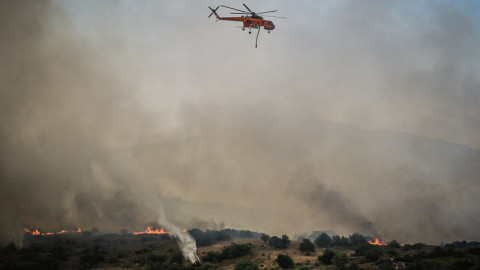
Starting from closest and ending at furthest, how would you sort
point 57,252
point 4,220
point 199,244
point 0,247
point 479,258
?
point 479,258 → point 0,247 → point 57,252 → point 4,220 → point 199,244

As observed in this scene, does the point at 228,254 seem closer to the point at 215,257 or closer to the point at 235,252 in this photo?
the point at 235,252

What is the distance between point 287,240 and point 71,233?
8491cm

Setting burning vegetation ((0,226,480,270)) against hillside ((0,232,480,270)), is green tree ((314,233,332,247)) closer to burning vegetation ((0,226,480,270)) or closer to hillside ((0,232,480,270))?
burning vegetation ((0,226,480,270))

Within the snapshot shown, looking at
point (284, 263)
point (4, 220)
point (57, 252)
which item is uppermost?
point (4, 220)

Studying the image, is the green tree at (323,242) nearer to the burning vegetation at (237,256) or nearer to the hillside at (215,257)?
the burning vegetation at (237,256)

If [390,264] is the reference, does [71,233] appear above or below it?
above

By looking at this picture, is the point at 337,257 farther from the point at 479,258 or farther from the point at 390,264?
the point at 479,258

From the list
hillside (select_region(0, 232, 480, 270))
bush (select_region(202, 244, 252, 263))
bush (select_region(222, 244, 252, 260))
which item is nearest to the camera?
hillside (select_region(0, 232, 480, 270))

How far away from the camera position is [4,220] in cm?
7662

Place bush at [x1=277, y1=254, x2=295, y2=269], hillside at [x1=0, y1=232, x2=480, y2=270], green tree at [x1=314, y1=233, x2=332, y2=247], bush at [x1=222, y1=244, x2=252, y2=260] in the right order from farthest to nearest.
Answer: green tree at [x1=314, y1=233, x2=332, y2=247]
bush at [x1=222, y1=244, x2=252, y2=260]
bush at [x1=277, y1=254, x2=295, y2=269]
hillside at [x1=0, y1=232, x2=480, y2=270]

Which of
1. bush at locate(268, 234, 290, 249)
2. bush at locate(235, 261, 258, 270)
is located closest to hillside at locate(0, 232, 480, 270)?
bush at locate(235, 261, 258, 270)

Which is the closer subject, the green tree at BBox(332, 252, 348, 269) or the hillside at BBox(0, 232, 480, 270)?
the hillside at BBox(0, 232, 480, 270)

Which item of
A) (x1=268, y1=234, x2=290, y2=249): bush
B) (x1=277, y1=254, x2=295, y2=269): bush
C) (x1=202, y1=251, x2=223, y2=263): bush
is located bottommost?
(x1=277, y1=254, x2=295, y2=269): bush

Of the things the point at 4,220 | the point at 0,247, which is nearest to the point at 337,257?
the point at 0,247
